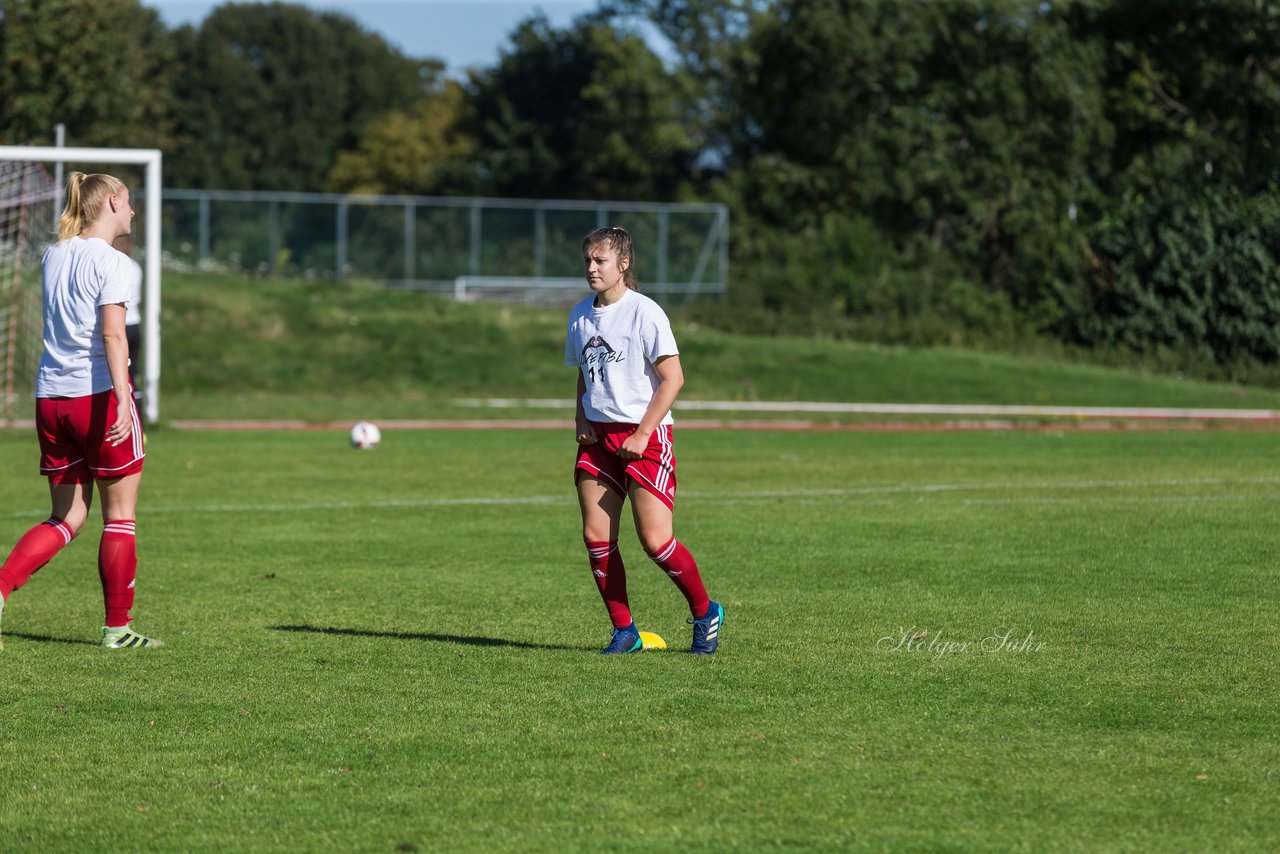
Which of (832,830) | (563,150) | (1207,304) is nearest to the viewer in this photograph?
(832,830)

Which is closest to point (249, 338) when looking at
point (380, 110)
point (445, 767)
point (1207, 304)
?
point (1207, 304)

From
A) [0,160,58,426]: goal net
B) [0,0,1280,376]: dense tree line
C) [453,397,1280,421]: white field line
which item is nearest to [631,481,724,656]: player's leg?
[0,160,58,426]: goal net

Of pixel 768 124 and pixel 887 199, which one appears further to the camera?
pixel 768 124

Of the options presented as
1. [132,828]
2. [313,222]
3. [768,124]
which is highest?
[768,124]

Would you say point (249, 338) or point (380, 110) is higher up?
point (380, 110)

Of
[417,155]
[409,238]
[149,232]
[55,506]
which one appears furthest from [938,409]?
[417,155]

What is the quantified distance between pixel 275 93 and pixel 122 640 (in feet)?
242

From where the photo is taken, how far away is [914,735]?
584 cm

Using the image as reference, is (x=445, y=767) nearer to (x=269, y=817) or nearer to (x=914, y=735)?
(x=269, y=817)

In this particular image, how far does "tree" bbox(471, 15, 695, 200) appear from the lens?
60.8m

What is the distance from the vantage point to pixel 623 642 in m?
7.46

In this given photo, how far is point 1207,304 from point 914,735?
32.5 meters

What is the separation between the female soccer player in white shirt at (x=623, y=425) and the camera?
719 centimetres

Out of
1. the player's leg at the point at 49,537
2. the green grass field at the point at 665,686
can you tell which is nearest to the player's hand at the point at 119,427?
the player's leg at the point at 49,537
